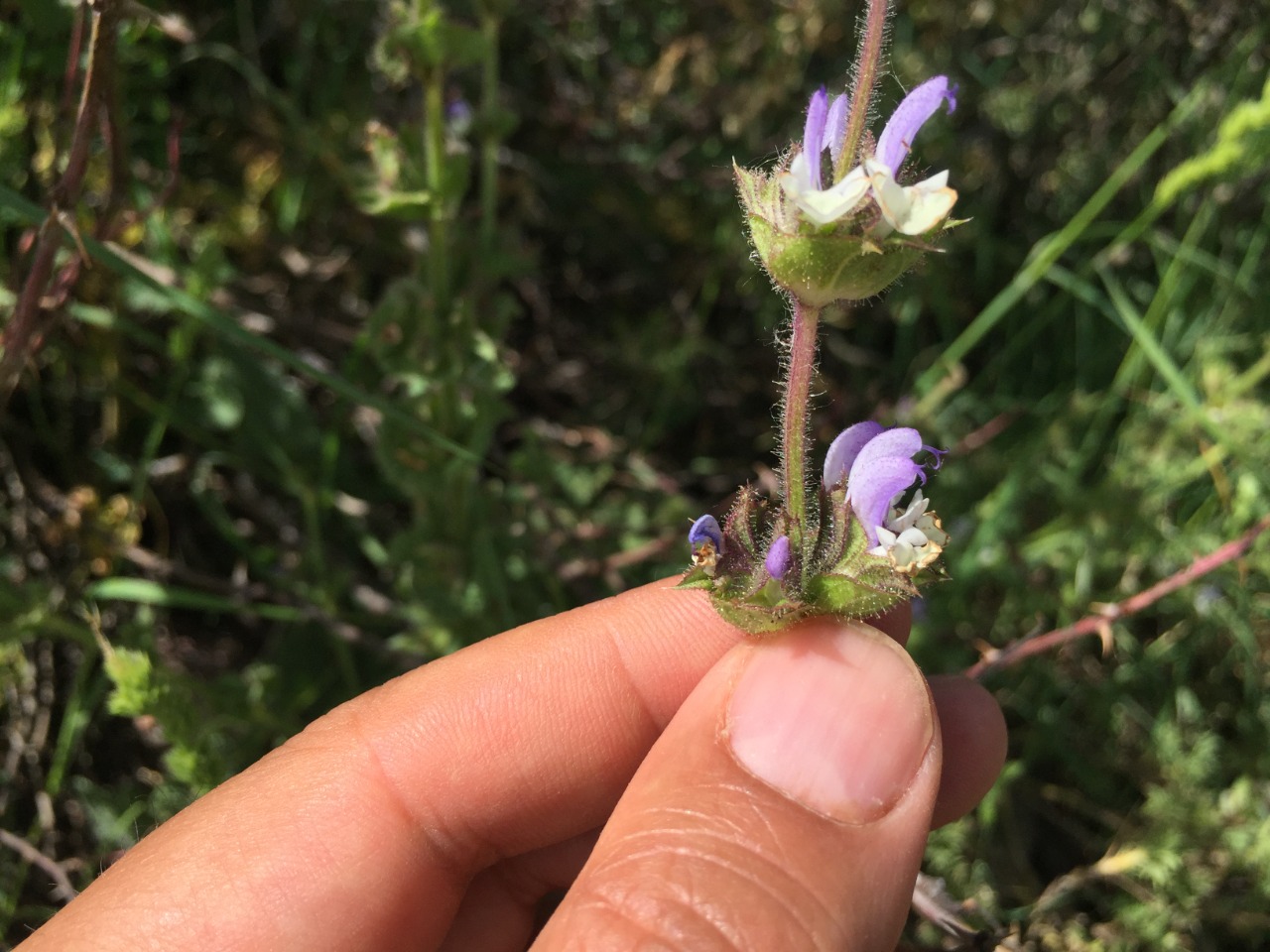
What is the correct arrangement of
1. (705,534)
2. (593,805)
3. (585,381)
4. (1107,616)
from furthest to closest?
(585,381)
(593,805)
(1107,616)
(705,534)

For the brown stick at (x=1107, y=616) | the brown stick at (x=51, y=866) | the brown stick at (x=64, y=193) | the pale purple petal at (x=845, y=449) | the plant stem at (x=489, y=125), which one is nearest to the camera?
the pale purple petal at (x=845, y=449)

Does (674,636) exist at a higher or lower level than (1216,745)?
higher

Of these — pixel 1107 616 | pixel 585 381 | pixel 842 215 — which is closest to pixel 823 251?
pixel 842 215

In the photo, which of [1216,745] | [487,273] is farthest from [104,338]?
[1216,745]

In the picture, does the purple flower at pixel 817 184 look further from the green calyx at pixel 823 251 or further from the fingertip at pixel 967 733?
the fingertip at pixel 967 733

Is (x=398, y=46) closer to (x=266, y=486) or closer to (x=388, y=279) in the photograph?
(x=388, y=279)

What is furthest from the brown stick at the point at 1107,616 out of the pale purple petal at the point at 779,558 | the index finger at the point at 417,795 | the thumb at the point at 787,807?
the pale purple petal at the point at 779,558

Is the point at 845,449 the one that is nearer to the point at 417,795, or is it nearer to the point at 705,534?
the point at 705,534
